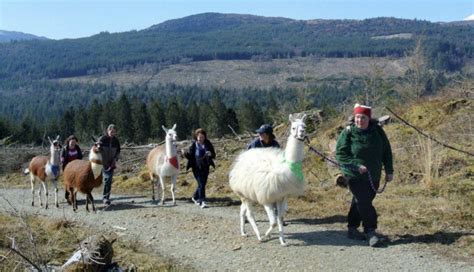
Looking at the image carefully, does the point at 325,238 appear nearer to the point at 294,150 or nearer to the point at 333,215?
the point at 333,215

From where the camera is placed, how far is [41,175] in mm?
13820

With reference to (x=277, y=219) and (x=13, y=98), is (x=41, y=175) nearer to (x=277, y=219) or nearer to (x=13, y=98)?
(x=277, y=219)

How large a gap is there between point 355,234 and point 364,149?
61.2 inches

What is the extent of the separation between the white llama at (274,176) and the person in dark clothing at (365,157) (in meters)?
0.69

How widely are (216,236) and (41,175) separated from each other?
242 inches

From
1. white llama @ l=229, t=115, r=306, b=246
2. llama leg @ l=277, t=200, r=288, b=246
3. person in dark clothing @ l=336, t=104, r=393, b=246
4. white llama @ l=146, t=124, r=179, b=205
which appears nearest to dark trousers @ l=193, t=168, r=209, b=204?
white llama @ l=146, t=124, r=179, b=205

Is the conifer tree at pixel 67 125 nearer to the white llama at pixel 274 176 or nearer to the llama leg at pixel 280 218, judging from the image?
the white llama at pixel 274 176

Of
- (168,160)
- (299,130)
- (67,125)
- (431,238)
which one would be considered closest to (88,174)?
(168,160)

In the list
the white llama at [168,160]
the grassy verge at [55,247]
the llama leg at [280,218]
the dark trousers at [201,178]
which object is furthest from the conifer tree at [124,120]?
the llama leg at [280,218]

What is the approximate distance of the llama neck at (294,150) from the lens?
851 cm

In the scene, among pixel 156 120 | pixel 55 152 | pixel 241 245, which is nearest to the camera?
pixel 241 245

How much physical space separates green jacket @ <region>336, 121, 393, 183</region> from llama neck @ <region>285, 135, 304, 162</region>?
59 centimetres

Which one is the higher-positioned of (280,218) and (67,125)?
(280,218)

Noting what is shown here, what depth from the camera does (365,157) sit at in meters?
8.43
